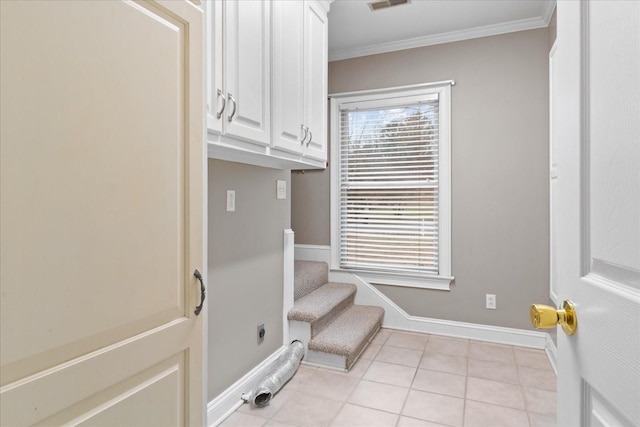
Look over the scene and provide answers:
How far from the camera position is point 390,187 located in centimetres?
344

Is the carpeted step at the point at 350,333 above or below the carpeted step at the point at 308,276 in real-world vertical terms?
below

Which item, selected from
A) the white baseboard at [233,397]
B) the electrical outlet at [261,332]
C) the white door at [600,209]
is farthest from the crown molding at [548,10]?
the white baseboard at [233,397]

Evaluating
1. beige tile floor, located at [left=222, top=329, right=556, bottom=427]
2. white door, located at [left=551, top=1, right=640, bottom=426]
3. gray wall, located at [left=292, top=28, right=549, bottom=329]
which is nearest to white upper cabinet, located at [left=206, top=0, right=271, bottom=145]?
white door, located at [left=551, top=1, right=640, bottom=426]

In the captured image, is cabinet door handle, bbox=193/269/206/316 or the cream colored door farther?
cabinet door handle, bbox=193/269/206/316

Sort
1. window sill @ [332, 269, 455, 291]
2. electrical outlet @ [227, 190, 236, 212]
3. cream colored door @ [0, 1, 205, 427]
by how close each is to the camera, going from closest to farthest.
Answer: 1. cream colored door @ [0, 1, 205, 427]
2. electrical outlet @ [227, 190, 236, 212]
3. window sill @ [332, 269, 455, 291]

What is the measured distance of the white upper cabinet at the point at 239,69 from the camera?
4.72 feet

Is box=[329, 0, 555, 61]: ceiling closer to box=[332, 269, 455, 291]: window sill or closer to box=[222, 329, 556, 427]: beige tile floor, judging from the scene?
box=[332, 269, 455, 291]: window sill

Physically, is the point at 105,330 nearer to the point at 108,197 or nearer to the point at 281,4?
the point at 108,197

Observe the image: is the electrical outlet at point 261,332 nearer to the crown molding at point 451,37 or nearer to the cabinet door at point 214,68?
Result: the cabinet door at point 214,68

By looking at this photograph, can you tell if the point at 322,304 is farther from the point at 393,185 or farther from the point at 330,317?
the point at 393,185

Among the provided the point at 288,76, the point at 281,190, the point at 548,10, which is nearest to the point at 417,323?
the point at 281,190

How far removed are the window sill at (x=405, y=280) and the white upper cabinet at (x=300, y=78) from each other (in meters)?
1.45

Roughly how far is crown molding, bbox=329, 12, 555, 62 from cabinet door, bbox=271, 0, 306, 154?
145 centimetres

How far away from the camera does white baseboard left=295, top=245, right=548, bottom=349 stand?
3.02 m
